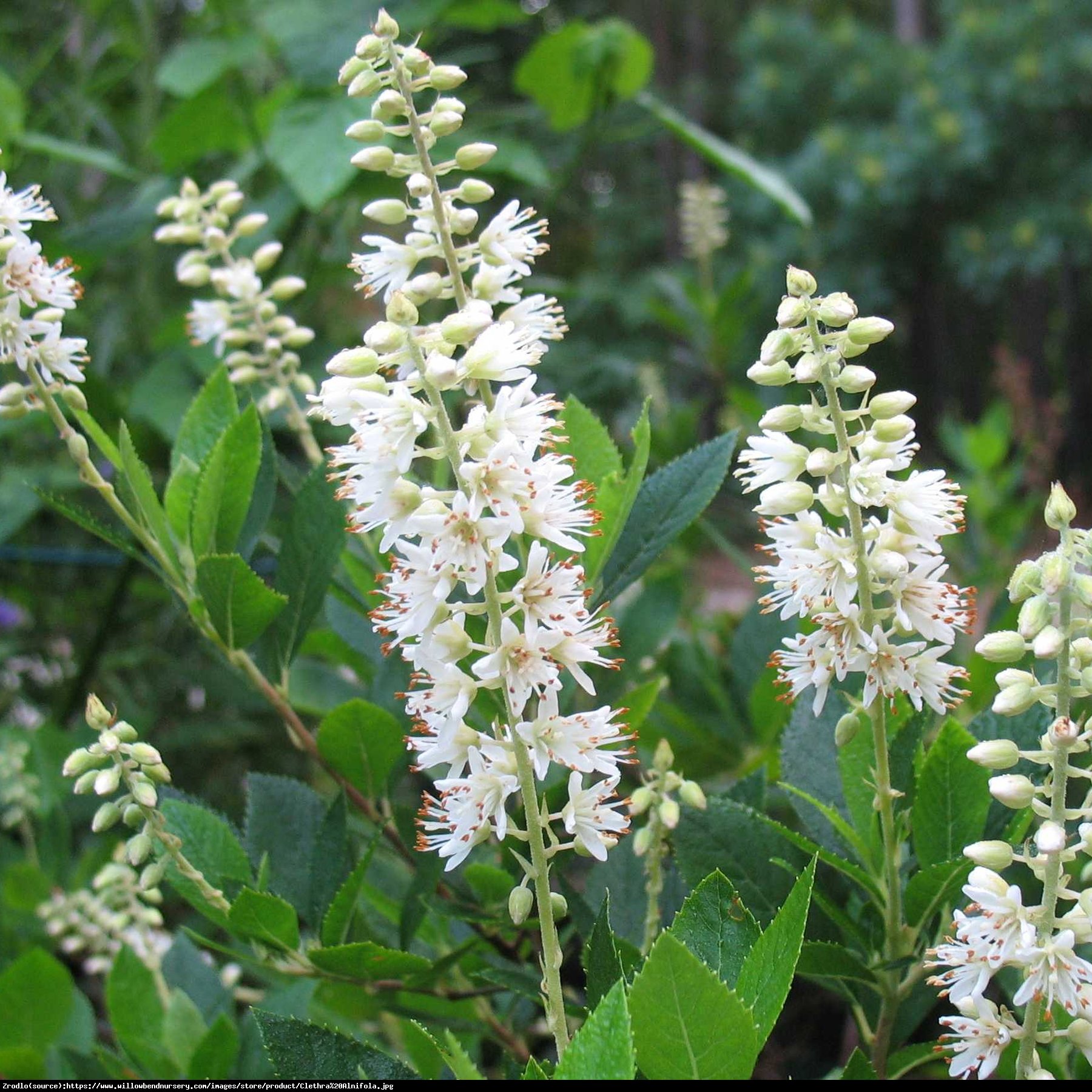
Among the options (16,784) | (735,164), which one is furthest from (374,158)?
(16,784)

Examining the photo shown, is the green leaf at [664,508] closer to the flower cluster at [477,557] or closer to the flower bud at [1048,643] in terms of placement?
the flower cluster at [477,557]

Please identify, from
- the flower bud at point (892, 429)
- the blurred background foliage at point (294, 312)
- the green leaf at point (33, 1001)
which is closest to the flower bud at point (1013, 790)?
the flower bud at point (892, 429)

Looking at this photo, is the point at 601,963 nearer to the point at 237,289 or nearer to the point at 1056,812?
the point at 1056,812

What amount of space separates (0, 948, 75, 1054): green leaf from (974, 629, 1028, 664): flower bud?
54.1 inches

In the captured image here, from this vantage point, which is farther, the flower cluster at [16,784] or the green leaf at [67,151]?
the green leaf at [67,151]

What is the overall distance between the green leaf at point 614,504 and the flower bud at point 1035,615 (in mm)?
463

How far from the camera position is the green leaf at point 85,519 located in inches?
49.3

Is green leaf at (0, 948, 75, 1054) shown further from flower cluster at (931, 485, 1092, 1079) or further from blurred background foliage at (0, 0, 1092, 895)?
flower cluster at (931, 485, 1092, 1079)

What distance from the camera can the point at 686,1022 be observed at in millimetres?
846

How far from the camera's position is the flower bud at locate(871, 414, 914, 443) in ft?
3.38

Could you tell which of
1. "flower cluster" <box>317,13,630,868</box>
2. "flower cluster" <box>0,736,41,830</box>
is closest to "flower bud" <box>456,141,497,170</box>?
"flower cluster" <box>317,13,630,868</box>

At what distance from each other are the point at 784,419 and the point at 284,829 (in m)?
0.82

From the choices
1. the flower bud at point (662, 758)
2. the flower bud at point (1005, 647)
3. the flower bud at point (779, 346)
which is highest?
the flower bud at point (779, 346)

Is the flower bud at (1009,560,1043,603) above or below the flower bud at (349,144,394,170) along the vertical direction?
below
